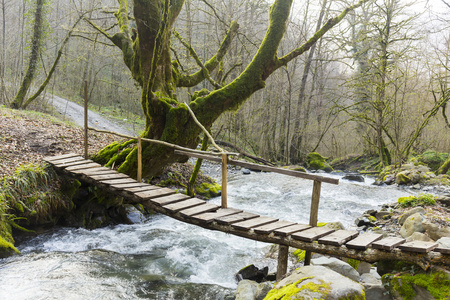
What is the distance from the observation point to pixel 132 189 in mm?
5160

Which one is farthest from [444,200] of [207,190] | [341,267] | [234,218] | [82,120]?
[82,120]

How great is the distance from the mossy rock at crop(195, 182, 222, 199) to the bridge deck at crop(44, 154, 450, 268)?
367 cm

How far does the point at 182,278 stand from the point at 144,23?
4.76 meters

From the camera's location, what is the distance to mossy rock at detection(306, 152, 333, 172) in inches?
639

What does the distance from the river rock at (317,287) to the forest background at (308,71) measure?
17.6ft

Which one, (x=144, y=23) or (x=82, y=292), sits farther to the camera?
(x=144, y=23)

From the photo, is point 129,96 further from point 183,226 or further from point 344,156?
point 183,226

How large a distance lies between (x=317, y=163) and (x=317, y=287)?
1426 centimetres

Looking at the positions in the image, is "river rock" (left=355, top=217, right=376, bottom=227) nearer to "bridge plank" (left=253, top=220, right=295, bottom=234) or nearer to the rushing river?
the rushing river

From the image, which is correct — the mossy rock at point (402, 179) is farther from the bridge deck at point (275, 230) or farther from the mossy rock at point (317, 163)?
the bridge deck at point (275, 230)

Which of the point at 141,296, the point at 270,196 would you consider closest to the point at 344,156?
the point at 270,196

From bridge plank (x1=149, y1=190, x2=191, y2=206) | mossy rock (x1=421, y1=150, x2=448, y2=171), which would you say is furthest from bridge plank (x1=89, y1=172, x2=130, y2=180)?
mossy rock (x1=421, y1=150, x2=448, y2=171)

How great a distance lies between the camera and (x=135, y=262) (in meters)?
5.00

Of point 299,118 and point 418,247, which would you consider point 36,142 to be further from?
point 299,118
